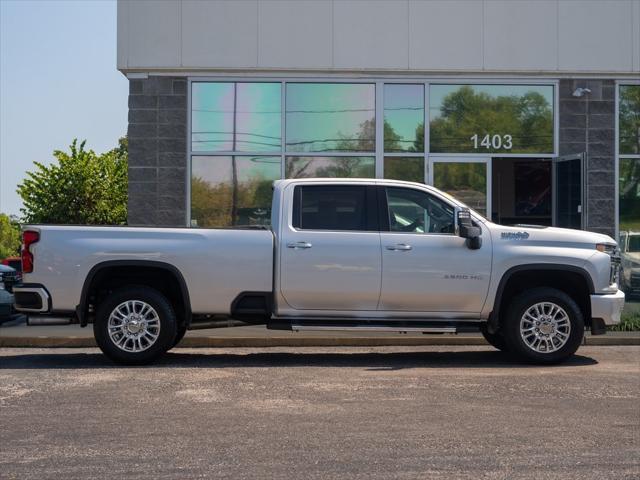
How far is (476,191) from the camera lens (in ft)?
52.1

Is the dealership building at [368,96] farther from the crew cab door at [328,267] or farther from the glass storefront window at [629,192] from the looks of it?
the crew cab door at [328,267]

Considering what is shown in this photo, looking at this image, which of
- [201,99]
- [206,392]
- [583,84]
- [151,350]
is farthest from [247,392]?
[583,84]

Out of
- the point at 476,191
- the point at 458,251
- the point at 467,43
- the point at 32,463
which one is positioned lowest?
the point at 32,463

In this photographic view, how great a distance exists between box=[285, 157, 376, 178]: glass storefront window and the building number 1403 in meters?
1.75

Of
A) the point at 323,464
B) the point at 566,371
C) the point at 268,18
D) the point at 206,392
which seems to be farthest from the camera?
the point at 268,18

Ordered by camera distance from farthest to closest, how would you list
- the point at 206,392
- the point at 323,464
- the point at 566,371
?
the point at 566,371
the point at 206,392
the point at 323,464

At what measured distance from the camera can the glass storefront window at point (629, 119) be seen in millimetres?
15984

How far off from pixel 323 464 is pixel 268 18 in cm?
1089

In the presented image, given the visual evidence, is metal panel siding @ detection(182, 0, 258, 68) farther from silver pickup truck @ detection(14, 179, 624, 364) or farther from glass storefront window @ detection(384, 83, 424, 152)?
silver pickup truck @ detection(14, 179, 624, 364)

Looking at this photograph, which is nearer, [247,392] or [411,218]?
[247,392]

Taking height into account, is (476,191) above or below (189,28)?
below

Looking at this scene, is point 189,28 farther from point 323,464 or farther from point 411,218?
point 323,464

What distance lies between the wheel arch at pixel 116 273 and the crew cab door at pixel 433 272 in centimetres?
207

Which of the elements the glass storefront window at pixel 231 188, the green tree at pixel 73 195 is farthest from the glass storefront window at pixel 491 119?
the green tree at pixel 73 195
